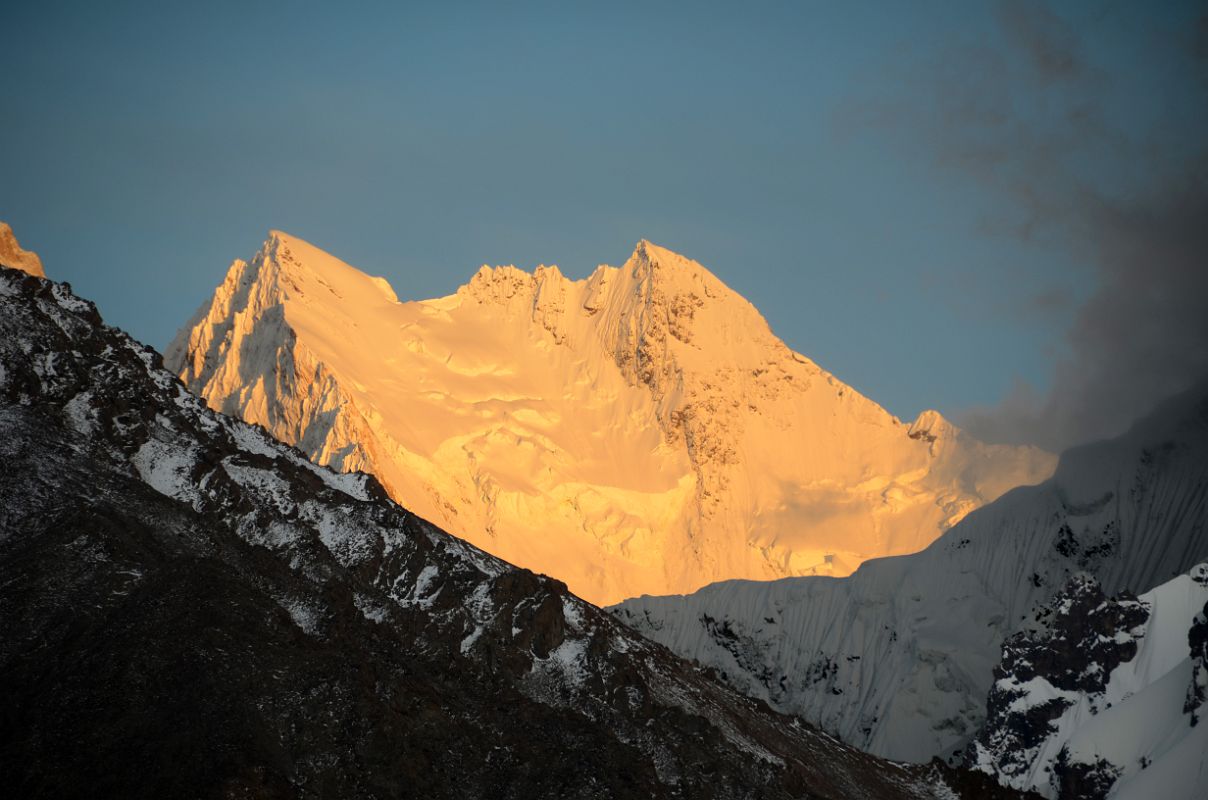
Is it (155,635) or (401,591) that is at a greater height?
(401,591)

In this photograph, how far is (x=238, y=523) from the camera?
168m

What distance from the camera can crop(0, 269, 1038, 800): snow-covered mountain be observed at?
119 meters

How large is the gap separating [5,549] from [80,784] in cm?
3325

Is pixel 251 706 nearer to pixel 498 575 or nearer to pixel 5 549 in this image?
pixel 5 549

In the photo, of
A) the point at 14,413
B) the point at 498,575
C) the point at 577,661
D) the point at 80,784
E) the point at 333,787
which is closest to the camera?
the point at 80,784

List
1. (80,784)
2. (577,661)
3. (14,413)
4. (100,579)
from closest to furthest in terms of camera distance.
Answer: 1. (80,784)
2. (100,579)
3. (14,413)
4. (577,661)

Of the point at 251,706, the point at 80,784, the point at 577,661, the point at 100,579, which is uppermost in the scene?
the point at 577,661

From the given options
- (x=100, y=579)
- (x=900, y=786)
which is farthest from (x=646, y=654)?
(x=100, y=579)

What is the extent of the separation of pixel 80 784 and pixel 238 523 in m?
59.9

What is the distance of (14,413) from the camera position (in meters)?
158

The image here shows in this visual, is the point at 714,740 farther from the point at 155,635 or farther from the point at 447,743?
the point at 155,635

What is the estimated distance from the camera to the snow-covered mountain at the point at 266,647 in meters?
119

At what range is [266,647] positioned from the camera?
134 meters

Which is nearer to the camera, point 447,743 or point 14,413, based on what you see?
point 447,743
